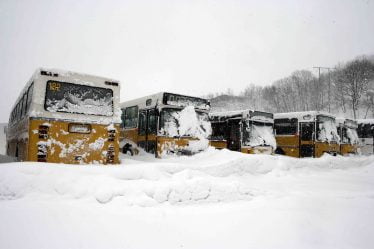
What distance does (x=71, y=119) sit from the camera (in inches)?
295

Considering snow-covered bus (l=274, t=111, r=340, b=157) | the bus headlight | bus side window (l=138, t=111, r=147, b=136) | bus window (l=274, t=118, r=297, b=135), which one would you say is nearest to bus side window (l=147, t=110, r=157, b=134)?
bus side window (l=138, t=111, r=147, b=136)

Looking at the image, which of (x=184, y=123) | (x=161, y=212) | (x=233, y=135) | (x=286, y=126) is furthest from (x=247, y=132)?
(x=161, y=212)

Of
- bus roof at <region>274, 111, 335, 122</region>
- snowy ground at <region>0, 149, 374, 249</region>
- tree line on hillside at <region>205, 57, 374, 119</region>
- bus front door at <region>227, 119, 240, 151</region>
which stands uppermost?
tree line on hillside at <region>205, 57, 374, 119</region>

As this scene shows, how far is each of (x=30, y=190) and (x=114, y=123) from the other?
327 centimetres

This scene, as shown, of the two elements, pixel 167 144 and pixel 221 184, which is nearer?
pixel 221 184

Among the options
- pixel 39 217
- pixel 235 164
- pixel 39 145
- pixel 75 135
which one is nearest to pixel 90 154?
pixel 75 135

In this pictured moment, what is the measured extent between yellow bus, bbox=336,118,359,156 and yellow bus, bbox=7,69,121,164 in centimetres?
1529

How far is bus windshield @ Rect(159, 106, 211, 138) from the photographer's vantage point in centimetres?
1103

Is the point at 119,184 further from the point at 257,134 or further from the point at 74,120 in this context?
the point at 257,134

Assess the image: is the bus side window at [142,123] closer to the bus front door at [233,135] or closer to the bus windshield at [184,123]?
the bus windshield at [184,123]

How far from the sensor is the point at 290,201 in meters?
6.16

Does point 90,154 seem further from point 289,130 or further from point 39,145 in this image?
point 289,130

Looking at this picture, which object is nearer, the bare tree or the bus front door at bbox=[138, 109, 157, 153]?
the bus front door at bbox=[138, 109, 157, 153]

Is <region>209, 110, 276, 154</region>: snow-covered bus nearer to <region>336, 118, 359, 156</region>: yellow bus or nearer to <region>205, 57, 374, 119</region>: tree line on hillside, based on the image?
<region>336, 118, 359, 156</region>: yellow bus
